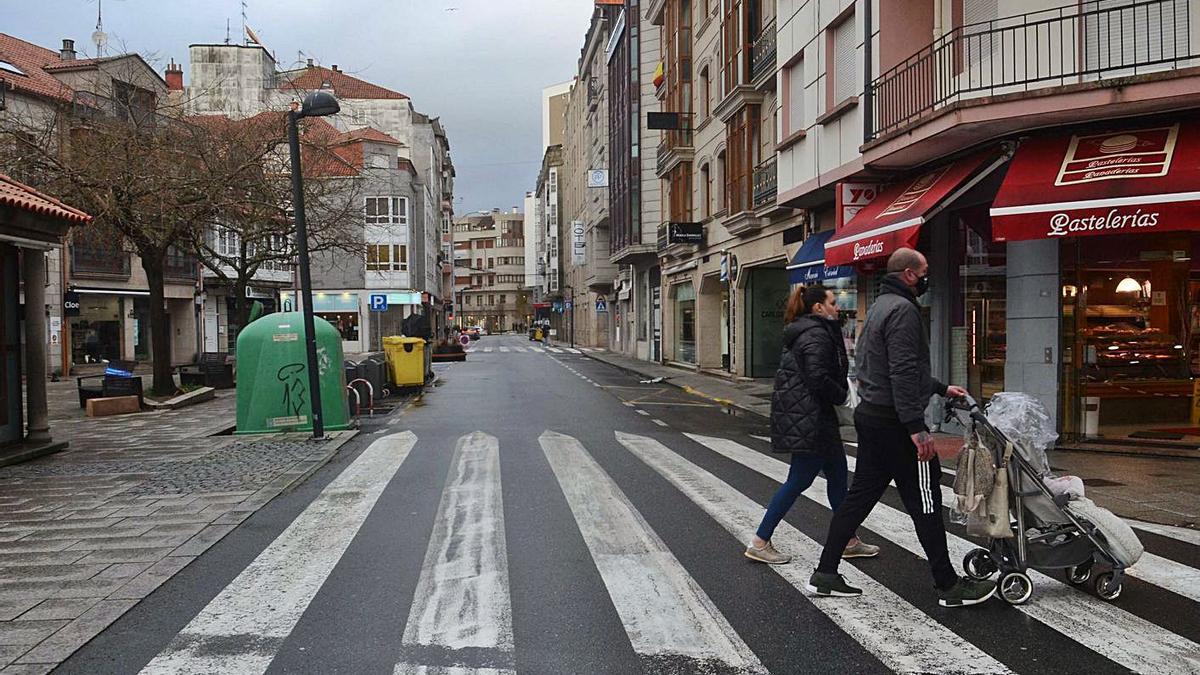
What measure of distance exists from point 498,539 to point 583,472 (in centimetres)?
291

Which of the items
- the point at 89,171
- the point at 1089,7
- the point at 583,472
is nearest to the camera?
the point at 583,472

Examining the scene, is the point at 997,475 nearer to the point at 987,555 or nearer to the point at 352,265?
the point at 987,555

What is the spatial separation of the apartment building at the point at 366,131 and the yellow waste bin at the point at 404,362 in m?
20.3

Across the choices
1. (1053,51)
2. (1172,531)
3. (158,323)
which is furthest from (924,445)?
(158,323)

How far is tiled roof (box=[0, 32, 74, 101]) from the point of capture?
27.8m

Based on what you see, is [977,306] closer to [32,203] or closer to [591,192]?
[32,203]

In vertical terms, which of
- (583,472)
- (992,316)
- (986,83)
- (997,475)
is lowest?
(583,472)

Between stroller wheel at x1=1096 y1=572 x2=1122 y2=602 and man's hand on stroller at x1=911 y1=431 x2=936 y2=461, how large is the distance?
1.27 metres

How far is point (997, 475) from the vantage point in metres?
4.74

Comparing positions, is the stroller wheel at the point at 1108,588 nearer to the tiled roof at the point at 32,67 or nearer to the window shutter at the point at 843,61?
the window shutter at the point at 843,61

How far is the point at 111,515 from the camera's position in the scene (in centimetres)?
724

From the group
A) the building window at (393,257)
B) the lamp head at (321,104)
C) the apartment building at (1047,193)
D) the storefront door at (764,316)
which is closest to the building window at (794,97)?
the apartment building at (1047,193)

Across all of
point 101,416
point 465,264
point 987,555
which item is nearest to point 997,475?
point 987,555

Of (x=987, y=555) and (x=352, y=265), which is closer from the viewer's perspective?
(x=987, y=555)
